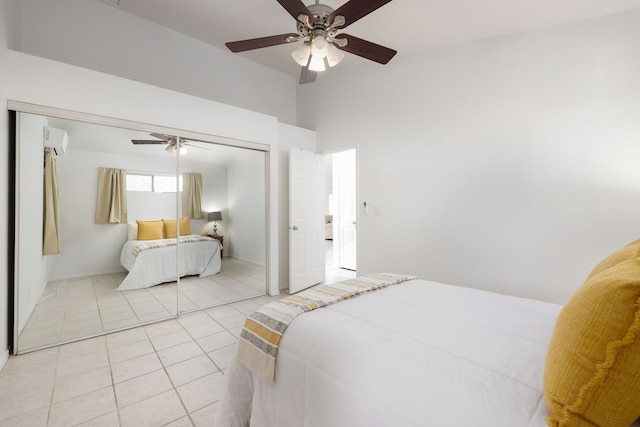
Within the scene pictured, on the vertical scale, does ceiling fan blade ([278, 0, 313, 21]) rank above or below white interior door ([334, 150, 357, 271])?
above

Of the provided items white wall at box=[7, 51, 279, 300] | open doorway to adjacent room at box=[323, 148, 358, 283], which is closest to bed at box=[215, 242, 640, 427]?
white wall at box=[7, 51, 279, 300]

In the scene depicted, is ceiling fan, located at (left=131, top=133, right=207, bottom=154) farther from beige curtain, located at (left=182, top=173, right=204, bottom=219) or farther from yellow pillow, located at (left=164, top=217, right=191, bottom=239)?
yellow pillow, located at (left=164, top=217, right=191, bottom=239)

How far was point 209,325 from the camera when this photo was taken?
9.48 ft

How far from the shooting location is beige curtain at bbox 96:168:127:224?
2.70 meters

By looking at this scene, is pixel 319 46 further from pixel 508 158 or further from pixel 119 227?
pixel 119 227

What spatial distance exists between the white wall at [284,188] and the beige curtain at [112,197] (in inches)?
77.3

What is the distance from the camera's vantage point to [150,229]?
2961 millimetres

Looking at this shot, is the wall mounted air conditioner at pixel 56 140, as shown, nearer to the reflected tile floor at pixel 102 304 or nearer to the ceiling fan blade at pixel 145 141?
the ceiling fan blade at pixel 145 141

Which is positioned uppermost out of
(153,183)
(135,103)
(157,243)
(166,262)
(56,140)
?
(135,103)

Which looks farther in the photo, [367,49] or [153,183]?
[153,183]

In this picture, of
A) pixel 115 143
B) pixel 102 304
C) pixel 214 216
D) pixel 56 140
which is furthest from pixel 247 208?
pixel 56 140

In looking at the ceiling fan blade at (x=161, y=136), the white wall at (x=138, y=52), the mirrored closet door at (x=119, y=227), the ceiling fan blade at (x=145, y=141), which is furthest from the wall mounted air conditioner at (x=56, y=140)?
the white wall at (x=138, y=52)

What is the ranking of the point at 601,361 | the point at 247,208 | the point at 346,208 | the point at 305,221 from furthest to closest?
the point at 346,208 → the point at 305,221 → the point at 247,208 → the point at 601,361

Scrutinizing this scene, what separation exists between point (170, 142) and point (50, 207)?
3.87 feet
